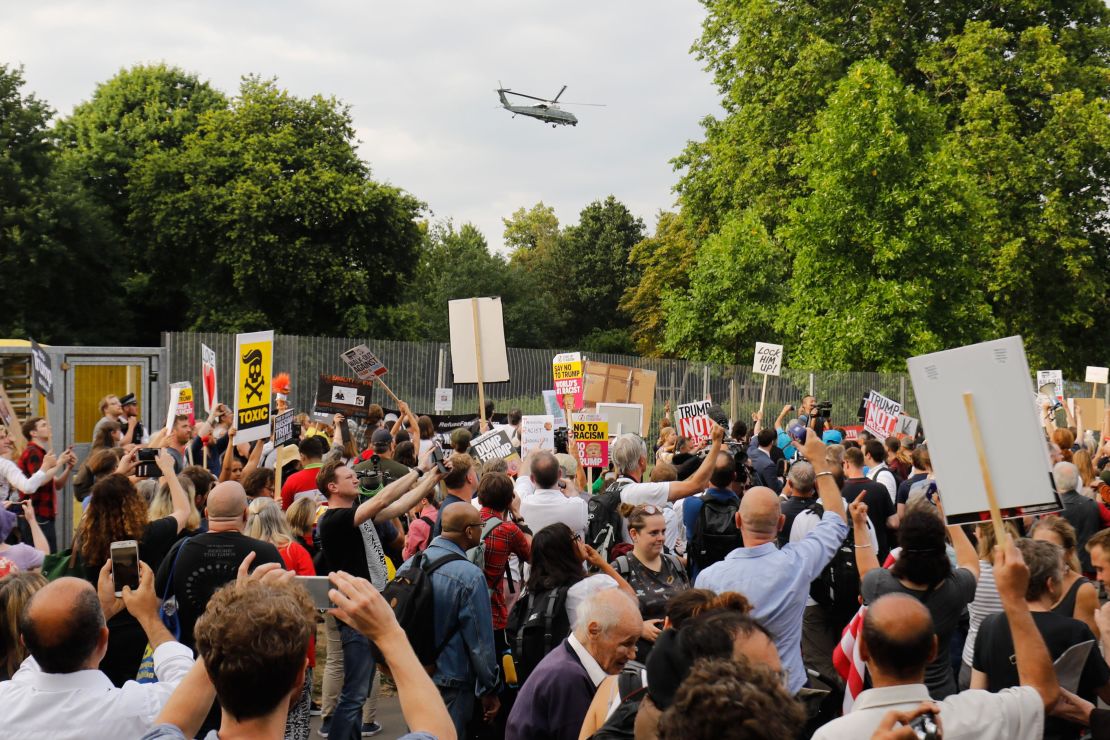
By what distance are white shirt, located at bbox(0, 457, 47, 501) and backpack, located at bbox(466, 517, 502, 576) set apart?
4.91m

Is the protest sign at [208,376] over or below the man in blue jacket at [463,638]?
over

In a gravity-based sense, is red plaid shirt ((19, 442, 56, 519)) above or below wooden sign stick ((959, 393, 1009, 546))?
below

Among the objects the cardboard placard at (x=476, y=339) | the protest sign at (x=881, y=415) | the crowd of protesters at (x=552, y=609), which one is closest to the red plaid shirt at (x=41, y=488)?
the crowd of protesters at (x=552, y=609)

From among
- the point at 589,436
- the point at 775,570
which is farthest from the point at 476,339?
the point at 775,570

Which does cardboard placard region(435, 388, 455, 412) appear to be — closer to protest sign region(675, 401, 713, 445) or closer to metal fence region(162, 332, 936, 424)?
metal fence region(162, 332, 936, 424)

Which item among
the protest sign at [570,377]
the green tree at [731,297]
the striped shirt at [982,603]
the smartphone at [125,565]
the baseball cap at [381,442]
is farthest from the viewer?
the green tree at [731,297]

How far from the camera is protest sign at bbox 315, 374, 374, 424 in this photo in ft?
48.0

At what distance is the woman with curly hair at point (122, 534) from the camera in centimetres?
493

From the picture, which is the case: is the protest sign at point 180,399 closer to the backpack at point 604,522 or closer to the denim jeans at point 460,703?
the backpack at point 604,522

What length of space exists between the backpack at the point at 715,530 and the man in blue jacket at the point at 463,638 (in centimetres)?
261

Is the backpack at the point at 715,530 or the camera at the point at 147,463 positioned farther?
the backpack at the point at 715,530

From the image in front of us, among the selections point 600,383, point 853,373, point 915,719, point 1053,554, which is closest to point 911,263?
point 853,373

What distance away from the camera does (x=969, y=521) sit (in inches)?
163

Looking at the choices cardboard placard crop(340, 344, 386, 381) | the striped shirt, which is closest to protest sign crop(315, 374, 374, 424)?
cardboard placard crop(340, 344, 386, 381)
